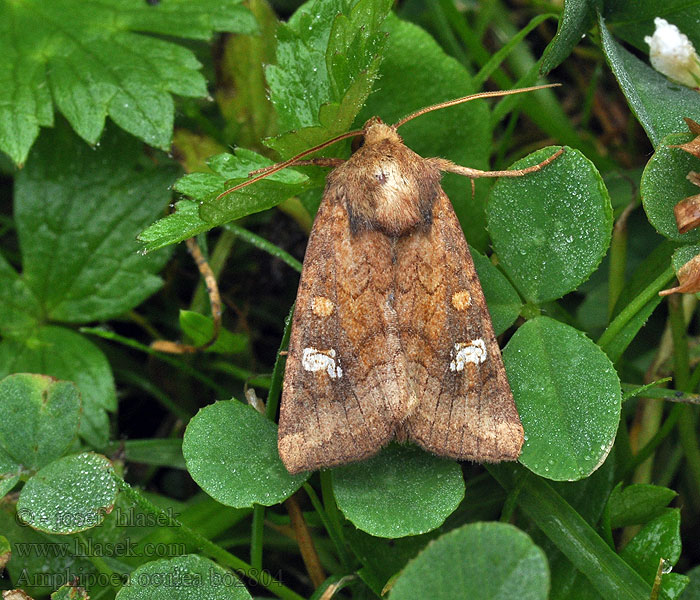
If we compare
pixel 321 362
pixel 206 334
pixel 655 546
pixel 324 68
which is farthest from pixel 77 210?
pixel 655 546

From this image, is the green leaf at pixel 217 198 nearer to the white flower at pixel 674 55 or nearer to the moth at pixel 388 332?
the moth at pixel 388 332

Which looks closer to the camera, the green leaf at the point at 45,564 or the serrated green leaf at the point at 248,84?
the green leaf at the point at 45,564

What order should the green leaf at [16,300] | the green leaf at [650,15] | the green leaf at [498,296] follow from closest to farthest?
the green leaf at [498,296] < the green leaf at [650,15] < the green leaf at [16,300]

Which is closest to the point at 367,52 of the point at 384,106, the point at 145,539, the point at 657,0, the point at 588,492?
the point at 384,106

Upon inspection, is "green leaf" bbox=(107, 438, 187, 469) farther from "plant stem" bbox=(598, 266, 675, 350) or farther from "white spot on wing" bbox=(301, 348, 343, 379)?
"plant stem" bbox=(598, 266, 675, 350)

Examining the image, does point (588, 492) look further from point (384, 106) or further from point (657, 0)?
point (657, 0)

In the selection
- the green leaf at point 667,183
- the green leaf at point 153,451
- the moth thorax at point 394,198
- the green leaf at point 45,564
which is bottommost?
the green leaf at point 45,564

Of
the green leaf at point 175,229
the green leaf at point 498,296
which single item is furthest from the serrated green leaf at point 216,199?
the green leaf at point 498,296

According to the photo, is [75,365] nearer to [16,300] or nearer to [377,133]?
[16,300]
